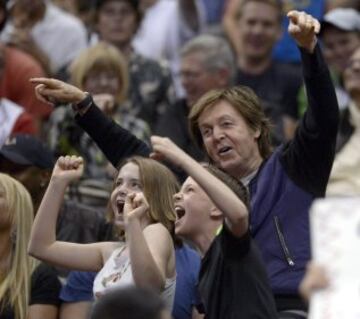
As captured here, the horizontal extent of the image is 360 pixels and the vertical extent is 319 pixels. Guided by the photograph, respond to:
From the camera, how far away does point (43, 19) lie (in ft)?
42.8

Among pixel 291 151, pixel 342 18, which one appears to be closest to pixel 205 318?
pixel 291 151

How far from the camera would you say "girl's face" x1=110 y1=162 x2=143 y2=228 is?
7.84 m

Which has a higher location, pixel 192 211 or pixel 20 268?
pixel 192 211

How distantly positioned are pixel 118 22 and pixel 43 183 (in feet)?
10.7

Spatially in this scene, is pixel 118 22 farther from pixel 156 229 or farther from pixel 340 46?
pixel 156 229

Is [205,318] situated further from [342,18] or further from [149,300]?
[342,18]

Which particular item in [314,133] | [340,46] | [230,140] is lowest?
[340,46]

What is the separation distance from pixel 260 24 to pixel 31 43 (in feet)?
6.02

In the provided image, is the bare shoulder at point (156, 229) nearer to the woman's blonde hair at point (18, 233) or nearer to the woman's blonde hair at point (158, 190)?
the woman's blonde hair at point (158, 190)

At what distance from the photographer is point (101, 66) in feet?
36.5

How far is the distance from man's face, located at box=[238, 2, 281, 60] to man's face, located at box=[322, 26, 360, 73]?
1.65 feet

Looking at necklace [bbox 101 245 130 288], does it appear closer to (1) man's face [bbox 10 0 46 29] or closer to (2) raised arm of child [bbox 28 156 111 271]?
(2) raised arm of child [bbox 28 156 111 271]

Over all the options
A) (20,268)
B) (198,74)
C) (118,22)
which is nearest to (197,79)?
(198,74)

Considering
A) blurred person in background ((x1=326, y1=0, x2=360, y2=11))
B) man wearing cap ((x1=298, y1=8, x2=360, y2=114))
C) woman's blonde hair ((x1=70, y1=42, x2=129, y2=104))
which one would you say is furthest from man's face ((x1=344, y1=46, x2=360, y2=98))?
blurred person in background ((x1=326, y1=0, x2=360, y2=11))
